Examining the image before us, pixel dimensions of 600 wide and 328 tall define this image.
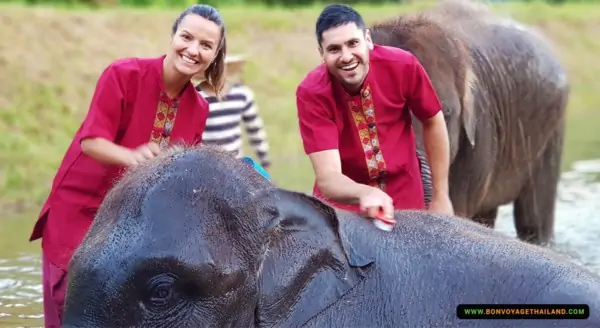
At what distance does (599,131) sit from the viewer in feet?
54.5

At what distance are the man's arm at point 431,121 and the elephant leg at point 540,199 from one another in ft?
10.5

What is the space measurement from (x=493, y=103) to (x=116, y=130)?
3259 mm

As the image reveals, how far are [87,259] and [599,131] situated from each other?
14.4 meters

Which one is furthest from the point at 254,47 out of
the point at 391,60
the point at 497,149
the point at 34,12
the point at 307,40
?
the point at 391,60

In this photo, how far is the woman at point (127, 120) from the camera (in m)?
4.50

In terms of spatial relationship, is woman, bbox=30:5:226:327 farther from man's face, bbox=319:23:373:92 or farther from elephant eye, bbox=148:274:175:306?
elephant eye, bbox=148:274:175:306

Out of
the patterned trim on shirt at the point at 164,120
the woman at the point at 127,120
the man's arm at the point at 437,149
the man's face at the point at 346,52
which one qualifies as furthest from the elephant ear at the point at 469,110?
the patterned trim on shirt at the point at 164,120

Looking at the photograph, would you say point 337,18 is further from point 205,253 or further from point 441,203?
point 205,253

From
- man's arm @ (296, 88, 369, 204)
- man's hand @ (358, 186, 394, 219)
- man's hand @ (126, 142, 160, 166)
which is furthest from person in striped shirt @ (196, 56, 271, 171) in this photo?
man's hand @ (358, 186, 394, 219)

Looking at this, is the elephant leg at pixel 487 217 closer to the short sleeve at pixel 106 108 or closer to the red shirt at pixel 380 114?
the red shirt at pixel 380 114

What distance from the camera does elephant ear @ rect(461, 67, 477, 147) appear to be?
6.30 m

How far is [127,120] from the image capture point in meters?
4.61

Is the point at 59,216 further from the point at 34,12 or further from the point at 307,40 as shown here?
the point at 307,40

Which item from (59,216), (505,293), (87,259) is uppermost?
(87,259)
